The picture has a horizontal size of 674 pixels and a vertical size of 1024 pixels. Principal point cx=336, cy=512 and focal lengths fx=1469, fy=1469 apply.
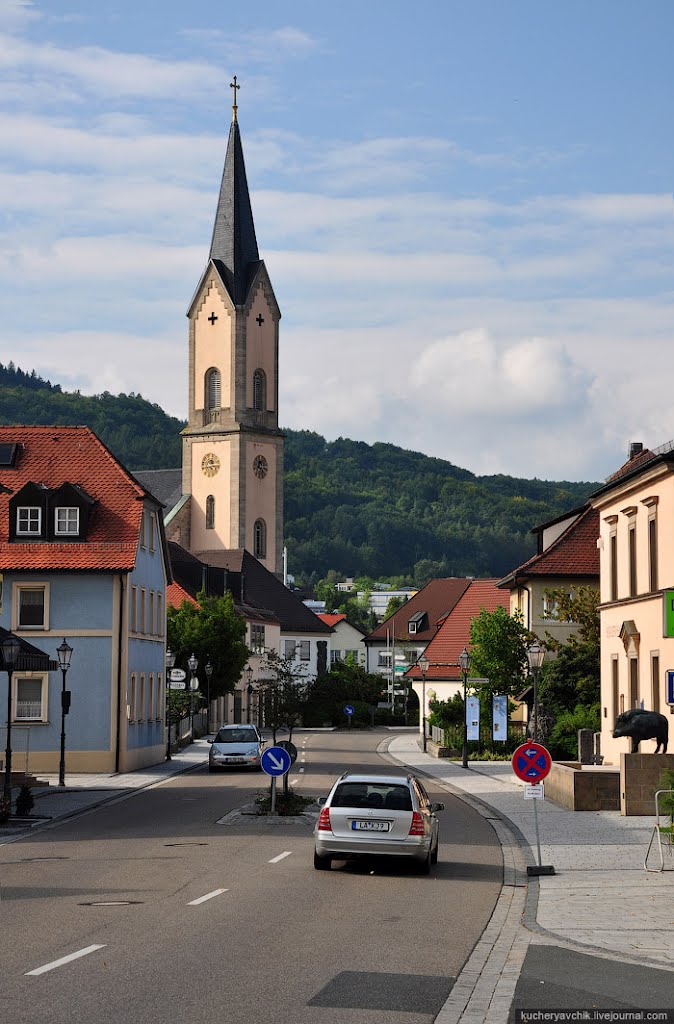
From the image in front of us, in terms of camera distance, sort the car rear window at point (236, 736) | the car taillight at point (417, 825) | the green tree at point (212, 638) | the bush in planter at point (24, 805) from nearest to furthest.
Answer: the car taillight at point (417, 825)
the bush in planter at point (24, 805)
the car rear window at point (236, 736)
the green tree at point (212, 638)

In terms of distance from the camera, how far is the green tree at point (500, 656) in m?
55.7

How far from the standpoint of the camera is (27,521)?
1821 inches

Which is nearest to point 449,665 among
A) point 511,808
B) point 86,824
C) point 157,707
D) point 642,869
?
point 157,707

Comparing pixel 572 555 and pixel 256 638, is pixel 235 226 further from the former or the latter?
pixel 572 555

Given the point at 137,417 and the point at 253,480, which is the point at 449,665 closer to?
the point at 253,480

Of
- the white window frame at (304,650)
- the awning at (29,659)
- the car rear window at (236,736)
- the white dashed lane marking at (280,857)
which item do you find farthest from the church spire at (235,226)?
the white dashed lane marking at (280,857)

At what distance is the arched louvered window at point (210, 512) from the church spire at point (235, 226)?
16435 millimetres

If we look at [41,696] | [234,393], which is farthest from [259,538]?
[41,696]

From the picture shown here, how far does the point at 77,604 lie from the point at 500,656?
17.9 m

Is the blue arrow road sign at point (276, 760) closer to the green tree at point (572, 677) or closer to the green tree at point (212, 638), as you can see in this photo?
the green tree at point (572, 677)

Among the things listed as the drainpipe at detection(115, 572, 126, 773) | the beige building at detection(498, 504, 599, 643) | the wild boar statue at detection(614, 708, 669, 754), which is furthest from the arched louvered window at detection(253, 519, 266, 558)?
the wild boar statue at detection(614, 708, 669, 754)

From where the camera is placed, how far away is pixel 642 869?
20156 millimetres

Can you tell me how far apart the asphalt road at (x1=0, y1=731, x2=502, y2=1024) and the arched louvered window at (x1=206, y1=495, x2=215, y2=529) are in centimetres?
9008

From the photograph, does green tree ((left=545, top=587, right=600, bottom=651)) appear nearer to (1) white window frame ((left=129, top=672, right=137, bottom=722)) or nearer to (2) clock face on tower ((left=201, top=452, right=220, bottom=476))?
(1) white window frame ((left=129, top=672, right=137, bottom=722))
